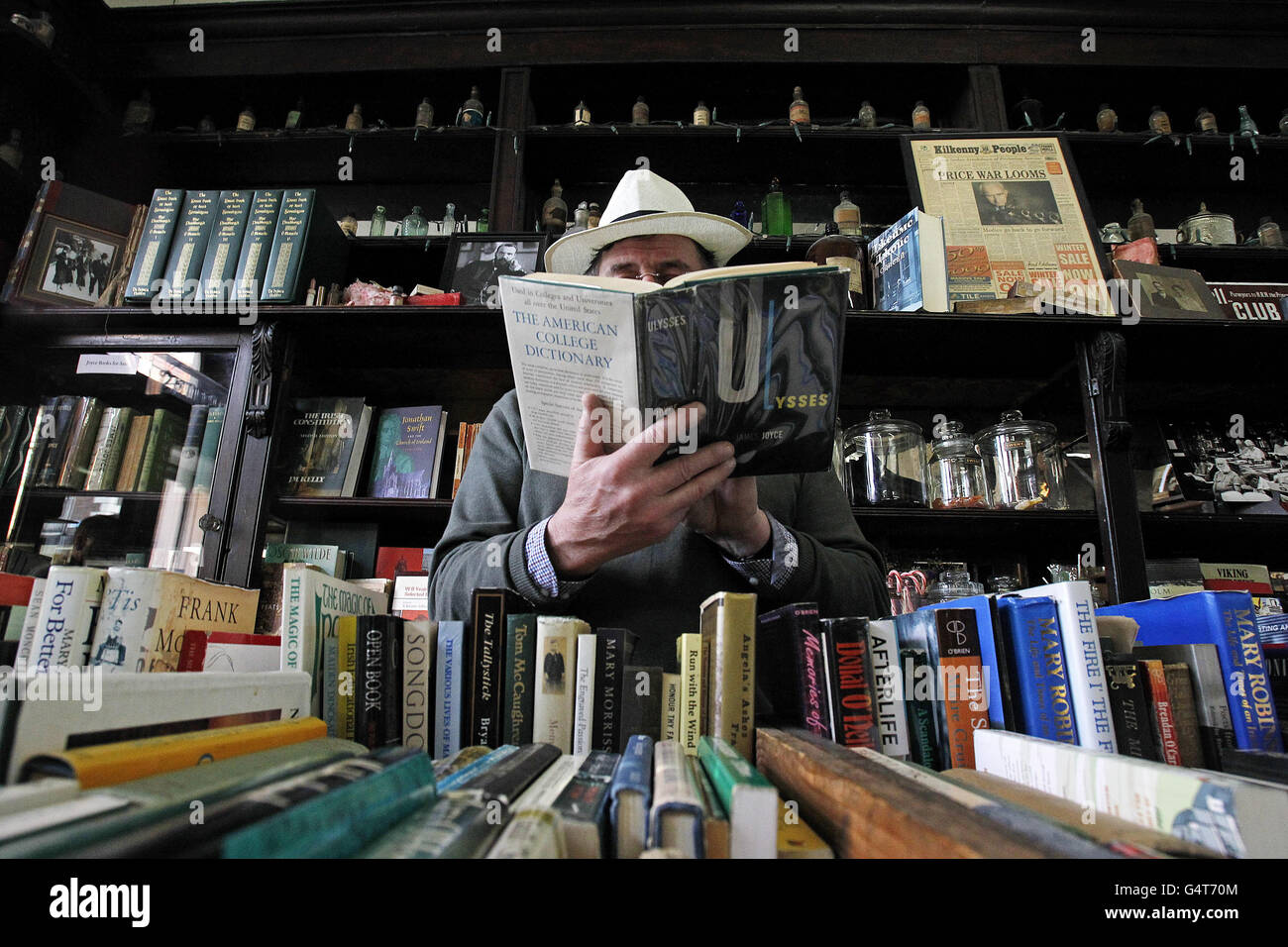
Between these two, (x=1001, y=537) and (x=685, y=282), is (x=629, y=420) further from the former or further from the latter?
(x=1001, y=537)

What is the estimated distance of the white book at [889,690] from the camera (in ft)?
2.13

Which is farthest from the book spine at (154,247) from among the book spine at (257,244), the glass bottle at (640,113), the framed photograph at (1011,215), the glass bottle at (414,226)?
the framed photograph at (1011,215)

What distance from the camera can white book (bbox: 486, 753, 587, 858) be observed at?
30 cm

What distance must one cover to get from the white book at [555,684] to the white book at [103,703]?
0.26 metres

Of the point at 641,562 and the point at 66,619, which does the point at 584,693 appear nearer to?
the point at 641,562

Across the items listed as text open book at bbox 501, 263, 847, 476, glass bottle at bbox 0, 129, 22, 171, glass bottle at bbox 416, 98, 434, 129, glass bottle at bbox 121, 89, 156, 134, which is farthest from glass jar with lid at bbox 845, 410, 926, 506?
glass bottle at bbox 0, 129, 22, 171

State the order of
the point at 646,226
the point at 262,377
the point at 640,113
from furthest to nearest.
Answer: the point at 640,113
the point at 262,377
the point at 646,226

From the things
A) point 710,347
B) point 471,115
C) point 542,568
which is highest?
point 471,115

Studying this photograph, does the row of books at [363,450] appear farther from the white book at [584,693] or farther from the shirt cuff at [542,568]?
the white book at [584,693]

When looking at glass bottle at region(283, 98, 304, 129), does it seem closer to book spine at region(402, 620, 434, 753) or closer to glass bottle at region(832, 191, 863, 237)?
glass bottle at region(832, 191, 863, 237)

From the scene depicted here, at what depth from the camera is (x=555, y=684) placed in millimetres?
696

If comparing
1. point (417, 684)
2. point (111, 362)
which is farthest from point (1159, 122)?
point (111, 362)

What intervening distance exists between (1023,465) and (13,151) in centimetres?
296
